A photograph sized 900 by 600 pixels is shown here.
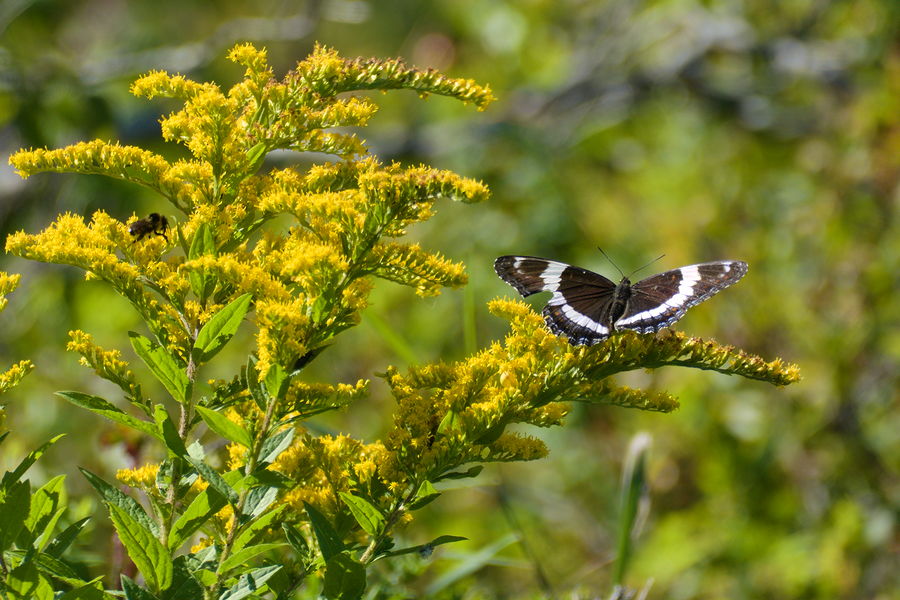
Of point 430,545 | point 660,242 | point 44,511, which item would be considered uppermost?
point 44,511

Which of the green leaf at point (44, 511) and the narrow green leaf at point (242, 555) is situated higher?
the green leaf at point (44, 511)

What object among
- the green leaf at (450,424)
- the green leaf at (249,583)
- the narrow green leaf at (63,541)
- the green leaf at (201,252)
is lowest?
the green leaf at (249,583)

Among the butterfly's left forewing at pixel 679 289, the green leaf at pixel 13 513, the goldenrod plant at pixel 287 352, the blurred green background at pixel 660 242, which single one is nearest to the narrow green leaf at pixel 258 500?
the goldenrod plant at pixel 287 352

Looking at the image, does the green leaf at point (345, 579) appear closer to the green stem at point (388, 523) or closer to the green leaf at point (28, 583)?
the green stem at point (388, 523)

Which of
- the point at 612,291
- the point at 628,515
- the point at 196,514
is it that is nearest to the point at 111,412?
the point at 196,514

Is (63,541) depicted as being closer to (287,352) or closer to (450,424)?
(287,352)

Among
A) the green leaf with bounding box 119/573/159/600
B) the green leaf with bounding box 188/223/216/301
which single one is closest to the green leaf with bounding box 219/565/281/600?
the green leaf with bounding box 119/573/159/600

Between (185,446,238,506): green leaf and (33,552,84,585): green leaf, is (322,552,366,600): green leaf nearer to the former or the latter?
(185,446,238,506): green leaf
